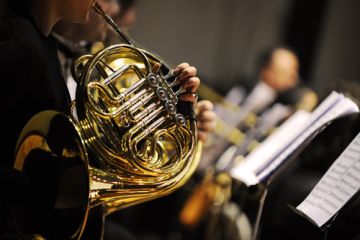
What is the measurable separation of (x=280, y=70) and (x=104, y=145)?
2854 millimetres

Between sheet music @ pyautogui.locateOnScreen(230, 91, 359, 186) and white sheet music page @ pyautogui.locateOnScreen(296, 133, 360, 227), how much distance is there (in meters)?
0.17

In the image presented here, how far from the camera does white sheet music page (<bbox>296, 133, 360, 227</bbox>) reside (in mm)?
1386

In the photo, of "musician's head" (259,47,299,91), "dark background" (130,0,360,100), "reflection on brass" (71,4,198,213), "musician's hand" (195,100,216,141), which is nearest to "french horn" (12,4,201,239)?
"reflection on brass" (71,4,198,213)

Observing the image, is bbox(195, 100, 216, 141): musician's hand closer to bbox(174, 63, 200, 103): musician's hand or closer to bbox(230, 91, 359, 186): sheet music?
bbox(230, 91, 359, 186): sheet music

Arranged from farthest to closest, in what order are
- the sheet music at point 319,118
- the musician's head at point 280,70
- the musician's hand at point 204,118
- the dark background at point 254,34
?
the dark background at point 254,34, the musician's head at point 280,70, the musician's hand at point 204,118, the sheet music at point 319,118

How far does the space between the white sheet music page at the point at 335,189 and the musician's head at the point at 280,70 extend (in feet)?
8.10

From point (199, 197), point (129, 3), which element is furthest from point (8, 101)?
point (199, 197)

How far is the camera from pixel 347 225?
179cm

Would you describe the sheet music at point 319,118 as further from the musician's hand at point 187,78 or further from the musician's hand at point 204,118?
the musician's hand at point 187,78

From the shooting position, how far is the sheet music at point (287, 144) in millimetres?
1639

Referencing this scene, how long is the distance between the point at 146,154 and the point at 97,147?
0.16 meters

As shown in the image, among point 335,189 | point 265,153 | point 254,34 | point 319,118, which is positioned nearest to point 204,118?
point 265,153

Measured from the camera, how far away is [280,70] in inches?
157

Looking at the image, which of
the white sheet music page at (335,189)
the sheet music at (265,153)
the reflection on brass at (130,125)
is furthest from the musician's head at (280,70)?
the reflection on brass at (130,125)
